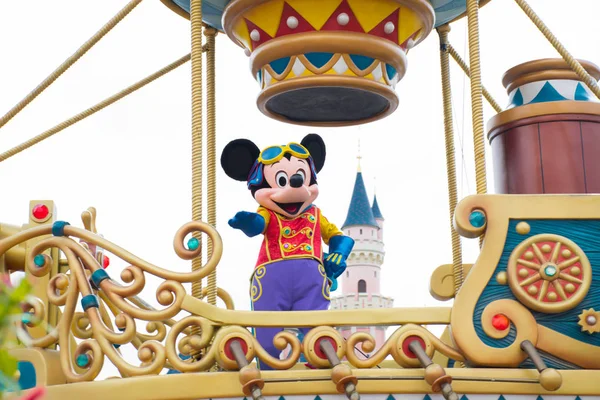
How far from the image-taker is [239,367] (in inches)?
130

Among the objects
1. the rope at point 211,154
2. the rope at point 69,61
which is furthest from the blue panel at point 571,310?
the rope at point 69,61

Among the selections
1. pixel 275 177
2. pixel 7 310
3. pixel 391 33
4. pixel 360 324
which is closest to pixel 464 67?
pixel 391 33

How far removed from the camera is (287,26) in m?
4.41

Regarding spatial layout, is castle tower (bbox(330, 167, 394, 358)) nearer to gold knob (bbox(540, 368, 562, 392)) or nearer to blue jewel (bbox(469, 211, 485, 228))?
blue jewel (bbox(469, 211, 485, 228))

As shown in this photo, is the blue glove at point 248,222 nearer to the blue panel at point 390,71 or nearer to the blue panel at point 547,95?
the blue panel at point 390,71

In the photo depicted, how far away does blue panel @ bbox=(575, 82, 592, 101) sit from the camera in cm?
477

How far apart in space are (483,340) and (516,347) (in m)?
0.13

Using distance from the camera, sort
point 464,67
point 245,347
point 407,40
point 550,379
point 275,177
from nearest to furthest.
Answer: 1. point 550,379
2. point 245,347
3. point 275,177
4. point 407,40
5. point 464,67

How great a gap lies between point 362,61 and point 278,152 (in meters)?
0.64

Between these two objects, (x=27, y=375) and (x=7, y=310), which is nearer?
(x=7, y=310)

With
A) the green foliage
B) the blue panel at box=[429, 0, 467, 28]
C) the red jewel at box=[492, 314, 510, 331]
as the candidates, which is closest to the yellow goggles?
the blue panel at box=[429, 0, 467, 28]

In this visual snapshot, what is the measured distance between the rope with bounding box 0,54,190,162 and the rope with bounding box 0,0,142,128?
0.21 metres

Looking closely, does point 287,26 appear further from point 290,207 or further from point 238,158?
point 290,207

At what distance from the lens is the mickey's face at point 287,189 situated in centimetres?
442
